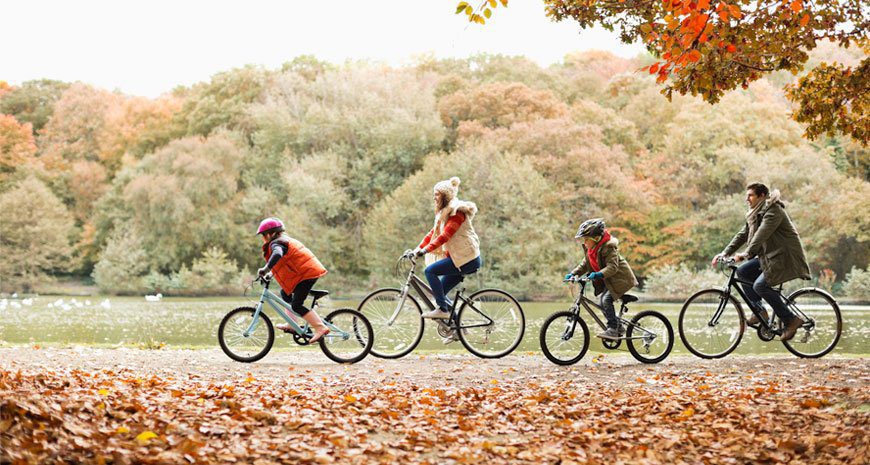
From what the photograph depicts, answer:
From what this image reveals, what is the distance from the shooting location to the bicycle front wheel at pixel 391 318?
30.6 ft

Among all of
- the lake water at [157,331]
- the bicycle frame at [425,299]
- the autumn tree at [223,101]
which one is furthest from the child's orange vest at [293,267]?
the autumn tree at [223,101]

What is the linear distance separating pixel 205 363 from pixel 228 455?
165 inches

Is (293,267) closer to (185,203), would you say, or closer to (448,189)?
(448,189)

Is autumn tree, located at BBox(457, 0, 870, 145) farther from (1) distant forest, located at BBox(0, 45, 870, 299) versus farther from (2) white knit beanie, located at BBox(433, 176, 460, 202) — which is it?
(1) distant forest, located at BBox(0, 45, 870, 299)

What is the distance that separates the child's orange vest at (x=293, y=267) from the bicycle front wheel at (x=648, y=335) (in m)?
3.25

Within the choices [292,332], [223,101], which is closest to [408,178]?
[223,101]

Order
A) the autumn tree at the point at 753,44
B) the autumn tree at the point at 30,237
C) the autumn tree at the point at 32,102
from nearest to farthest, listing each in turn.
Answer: the autumn tree at the point at 753,44, the autumn tree at the point at 30,237, the autumn tree at the point at 32,102

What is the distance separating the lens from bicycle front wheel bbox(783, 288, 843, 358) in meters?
9.22

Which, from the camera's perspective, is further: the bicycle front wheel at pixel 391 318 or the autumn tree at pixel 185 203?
the autumn tree at pixel 185 203

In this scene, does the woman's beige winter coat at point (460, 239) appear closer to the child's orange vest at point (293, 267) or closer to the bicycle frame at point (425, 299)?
the bicycle frame at point (425, 299)

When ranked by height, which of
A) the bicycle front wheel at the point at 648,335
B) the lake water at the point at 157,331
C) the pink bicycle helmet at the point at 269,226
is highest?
the pink bicycle helmet at the point at 269,226

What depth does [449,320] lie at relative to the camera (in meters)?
9.29

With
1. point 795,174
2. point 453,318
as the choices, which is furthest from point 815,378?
point 795,174

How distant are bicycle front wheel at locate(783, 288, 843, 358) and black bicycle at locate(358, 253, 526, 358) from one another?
292 cm
